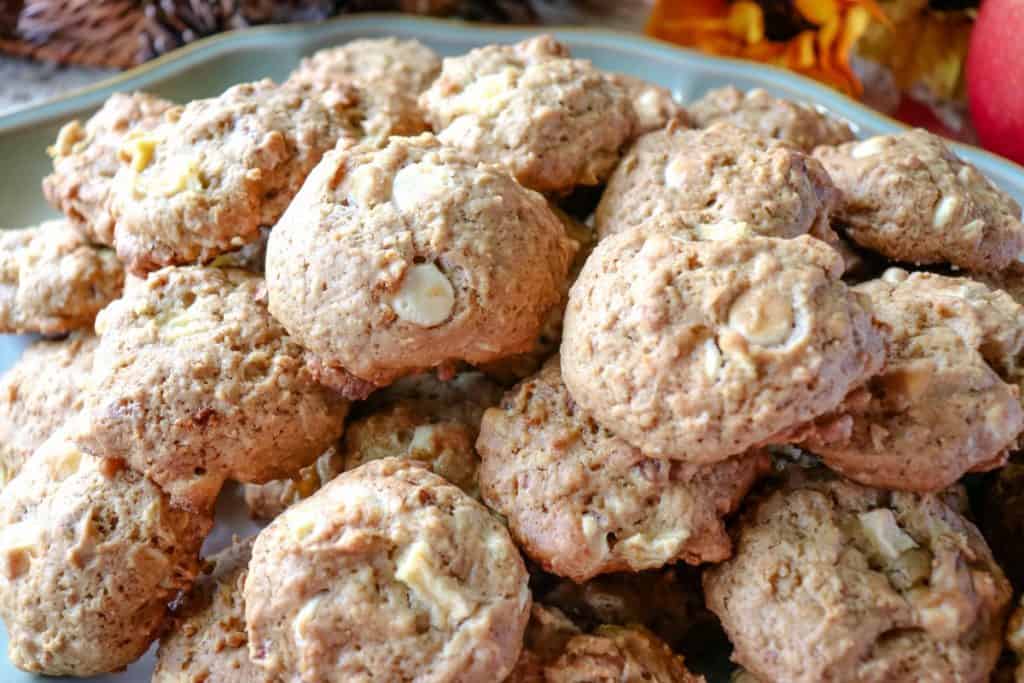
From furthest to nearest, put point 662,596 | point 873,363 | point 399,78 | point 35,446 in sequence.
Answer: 1. point 399,78
2. point 35,446
3. point 662,596
4. point 873,363

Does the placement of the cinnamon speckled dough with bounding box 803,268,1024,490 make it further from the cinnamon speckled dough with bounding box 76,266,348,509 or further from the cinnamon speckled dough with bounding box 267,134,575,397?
the cinnamon speckled dough with bounding box 76,266,348,509

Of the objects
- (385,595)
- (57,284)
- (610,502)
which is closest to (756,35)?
(610,502)

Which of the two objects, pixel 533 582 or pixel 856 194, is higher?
pixel 856 194

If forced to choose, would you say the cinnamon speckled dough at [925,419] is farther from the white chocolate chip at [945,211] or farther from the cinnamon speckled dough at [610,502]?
the white chocolate chip at [945,211]

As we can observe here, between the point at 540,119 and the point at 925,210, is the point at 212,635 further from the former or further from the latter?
the point at 925,210

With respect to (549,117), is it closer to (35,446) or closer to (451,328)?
(451,328)

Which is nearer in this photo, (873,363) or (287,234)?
(873,363)

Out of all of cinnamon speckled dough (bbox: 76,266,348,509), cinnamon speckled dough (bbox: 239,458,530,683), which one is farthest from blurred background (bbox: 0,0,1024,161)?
cinnamon speckled dough (bbox: 239,458,530,683)

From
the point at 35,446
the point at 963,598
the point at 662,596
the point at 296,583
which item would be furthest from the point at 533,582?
the point at 35,446

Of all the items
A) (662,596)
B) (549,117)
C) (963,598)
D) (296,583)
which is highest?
(549,117)
